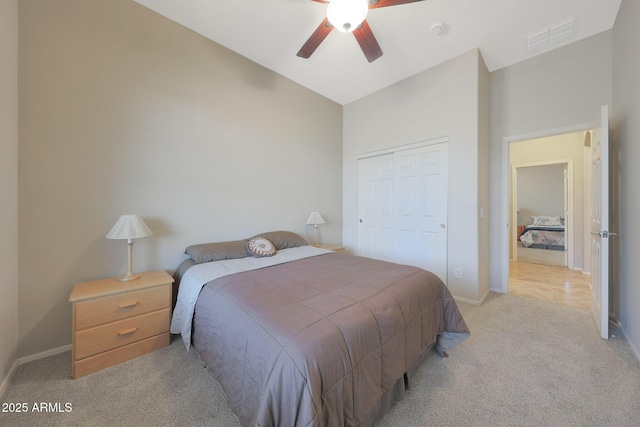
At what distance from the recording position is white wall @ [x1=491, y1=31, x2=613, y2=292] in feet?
8.09

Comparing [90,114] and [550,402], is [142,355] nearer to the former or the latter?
[90,114]

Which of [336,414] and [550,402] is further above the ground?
[336,414]

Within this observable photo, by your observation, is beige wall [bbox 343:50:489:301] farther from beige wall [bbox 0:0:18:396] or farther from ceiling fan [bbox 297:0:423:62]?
beige wall [bbox 0:0:18:396]

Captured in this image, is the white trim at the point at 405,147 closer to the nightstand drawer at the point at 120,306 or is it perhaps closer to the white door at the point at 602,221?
the white door at the point at 602,221

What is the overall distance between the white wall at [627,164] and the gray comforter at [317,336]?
1.48m

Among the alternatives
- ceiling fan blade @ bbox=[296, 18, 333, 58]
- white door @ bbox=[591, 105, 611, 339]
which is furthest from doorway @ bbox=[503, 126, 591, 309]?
ceiling fan blade @ bbox=[296, 18, 333, 58]

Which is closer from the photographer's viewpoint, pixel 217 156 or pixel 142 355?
pixel 142 355

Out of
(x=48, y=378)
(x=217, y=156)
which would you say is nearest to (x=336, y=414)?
(x=48, y=378)

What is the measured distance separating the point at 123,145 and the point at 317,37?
1908 millimetres

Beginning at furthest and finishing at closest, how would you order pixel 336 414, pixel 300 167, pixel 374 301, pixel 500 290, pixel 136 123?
pixel 300 167 < pixel 500 290 < pixel 136 123 < pixel 374 301 < pixel 336 414

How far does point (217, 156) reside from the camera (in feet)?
8.59

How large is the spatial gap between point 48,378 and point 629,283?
442 centimetres

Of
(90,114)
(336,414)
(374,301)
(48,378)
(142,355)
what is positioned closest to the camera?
(336,414)

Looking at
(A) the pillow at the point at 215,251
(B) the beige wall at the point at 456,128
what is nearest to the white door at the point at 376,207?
(B) the beige wall at the point at 456,128
